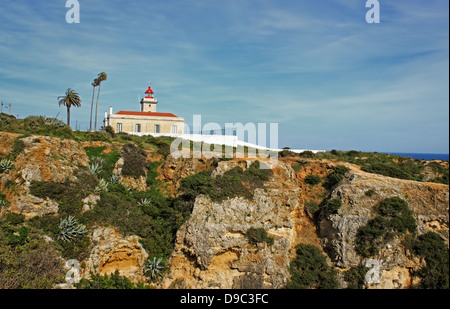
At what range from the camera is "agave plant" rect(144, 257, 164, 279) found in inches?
708

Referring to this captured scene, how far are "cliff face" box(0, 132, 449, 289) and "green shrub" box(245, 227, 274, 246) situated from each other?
0.11m

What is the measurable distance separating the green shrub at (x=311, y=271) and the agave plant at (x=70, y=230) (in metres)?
10.9

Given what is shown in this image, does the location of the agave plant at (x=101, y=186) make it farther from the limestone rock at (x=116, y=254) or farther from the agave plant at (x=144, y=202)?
the limestone rock at (x=116, y=254)

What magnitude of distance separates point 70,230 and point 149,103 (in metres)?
27.6

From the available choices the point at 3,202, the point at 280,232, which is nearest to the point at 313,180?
the point at 280,232

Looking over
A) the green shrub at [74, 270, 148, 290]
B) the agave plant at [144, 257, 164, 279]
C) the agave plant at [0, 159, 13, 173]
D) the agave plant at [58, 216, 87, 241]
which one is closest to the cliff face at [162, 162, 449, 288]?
the agave plant at [144, 257, 164, 279]

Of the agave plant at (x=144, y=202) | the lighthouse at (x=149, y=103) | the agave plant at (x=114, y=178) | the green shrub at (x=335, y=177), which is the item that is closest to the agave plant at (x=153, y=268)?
the agave plant at (x=144, y=202)

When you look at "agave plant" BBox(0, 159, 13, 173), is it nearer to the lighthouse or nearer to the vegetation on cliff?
the vegetation on cliff

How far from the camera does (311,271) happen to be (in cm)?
1900

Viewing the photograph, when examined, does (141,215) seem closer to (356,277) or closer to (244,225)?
(244,225)

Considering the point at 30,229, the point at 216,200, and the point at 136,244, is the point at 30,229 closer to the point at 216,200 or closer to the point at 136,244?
the point at 136,244

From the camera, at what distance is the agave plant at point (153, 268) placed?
18.0 metres
